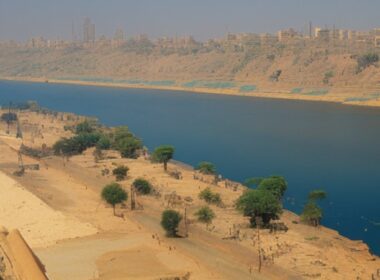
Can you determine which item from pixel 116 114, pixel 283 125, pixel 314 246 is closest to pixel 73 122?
pixel 116 114

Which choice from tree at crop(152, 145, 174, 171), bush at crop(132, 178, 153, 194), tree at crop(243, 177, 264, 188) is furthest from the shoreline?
bush at crop(132, 178, 153, 194)

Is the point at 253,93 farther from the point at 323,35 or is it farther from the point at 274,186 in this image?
the point at 274,186

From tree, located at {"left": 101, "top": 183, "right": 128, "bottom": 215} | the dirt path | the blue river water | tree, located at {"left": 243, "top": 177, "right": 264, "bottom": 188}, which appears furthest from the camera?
tree, located at {"left": 243, "top": 177, "right": 264, "bottom": 188}

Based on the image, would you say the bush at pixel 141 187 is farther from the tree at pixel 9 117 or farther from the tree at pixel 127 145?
the tree at pixel 9 117

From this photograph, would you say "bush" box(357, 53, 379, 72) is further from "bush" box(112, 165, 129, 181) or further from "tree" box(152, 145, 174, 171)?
"bush" box(112, 165, 129, 181)

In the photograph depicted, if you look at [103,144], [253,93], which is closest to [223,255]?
[103,144]

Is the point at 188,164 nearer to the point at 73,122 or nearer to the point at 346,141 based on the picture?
the point at 346,141

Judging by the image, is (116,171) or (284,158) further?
(284,158)
